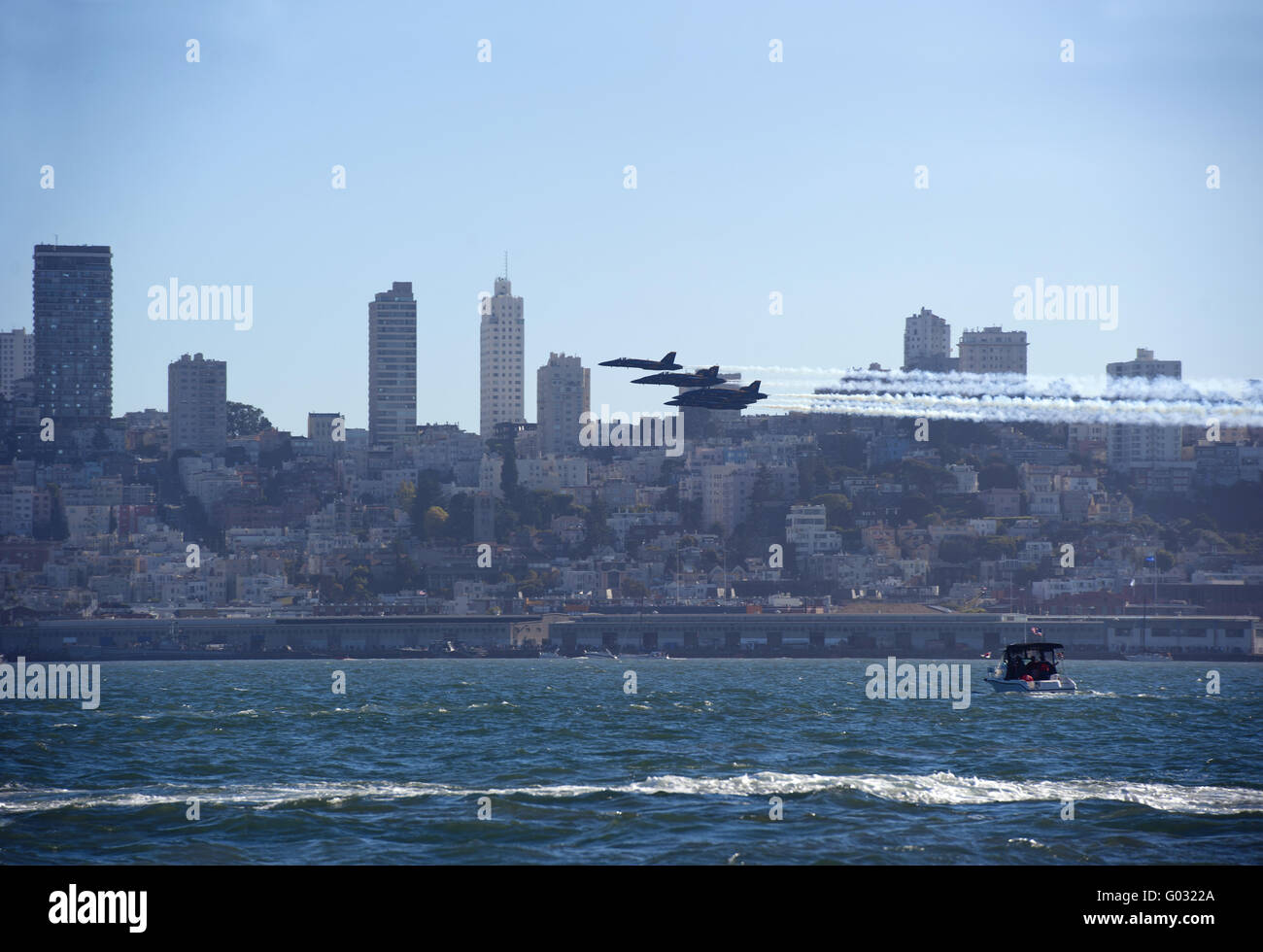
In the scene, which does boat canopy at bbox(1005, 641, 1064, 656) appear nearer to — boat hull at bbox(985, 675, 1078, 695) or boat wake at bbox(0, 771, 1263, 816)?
boat hull at bbox(985, 675, 1078, 695)

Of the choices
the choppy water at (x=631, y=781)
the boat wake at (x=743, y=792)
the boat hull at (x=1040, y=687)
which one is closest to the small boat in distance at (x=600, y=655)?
the boat hull at (x=1040, y=687)

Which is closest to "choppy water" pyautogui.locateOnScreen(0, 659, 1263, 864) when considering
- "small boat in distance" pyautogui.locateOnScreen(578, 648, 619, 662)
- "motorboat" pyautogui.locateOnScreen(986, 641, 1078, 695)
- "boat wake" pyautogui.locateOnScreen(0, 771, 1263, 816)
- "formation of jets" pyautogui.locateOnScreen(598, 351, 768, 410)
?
"boat wake" pyautogui.locateOnScreen(0, 771, 1263, 816)

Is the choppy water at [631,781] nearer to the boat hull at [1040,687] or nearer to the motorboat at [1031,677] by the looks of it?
the boat hull at [1040,687]

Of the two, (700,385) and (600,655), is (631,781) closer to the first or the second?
(700,385)

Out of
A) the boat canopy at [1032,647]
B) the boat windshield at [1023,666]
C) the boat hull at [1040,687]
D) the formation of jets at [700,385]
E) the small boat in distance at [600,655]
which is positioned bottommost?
the small boat in distance at [600,655]

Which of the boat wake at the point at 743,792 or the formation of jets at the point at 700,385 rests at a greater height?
the formation of jets at the point at 700,385

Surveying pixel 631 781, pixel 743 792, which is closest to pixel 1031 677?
pixel 631 781

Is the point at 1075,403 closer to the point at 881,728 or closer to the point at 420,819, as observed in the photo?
the point at 881,728

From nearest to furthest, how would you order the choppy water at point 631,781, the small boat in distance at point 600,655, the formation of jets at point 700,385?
the choppy water at point 631,781 < the formation of jets at point 700,385 < the small boat in distance at point 600,655
